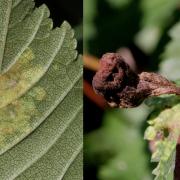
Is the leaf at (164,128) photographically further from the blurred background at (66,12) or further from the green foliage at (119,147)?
the green foliage at (119,147)

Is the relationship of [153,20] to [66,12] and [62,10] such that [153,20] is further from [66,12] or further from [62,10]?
[62,10]

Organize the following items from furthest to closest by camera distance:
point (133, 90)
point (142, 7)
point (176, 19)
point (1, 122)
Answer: point (142, 7) < point (176, 19) < point (1, 122) < point (133, 90)

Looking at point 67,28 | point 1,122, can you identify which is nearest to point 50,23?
point 67,28

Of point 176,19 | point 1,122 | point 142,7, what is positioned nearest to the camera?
point 1,122

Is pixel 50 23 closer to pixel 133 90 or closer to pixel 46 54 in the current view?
pixel 46 54

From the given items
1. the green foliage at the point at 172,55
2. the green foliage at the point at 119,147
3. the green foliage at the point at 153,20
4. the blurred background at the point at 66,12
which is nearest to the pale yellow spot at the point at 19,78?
the blurred background at the point at 66,12

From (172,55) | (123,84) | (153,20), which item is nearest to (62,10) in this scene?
(123,84)

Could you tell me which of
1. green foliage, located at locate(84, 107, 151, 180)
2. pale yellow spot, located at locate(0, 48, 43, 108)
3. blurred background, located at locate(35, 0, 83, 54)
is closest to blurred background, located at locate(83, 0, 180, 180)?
green foliage, located at locate(84, 107, 151, 180)
